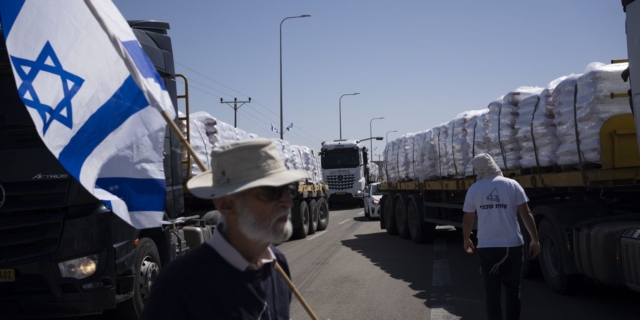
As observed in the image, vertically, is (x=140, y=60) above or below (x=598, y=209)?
above

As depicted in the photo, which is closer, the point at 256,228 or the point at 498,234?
the point at 256,228

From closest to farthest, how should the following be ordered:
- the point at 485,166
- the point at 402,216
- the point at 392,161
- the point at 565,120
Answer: the point at 485,166 → the point at 565,120 → the point at 402,216 → the point at 392,161

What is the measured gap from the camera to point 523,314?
7.60m

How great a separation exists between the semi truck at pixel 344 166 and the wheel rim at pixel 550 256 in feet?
86.6

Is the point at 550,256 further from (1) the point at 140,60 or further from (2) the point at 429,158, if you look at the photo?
→ (2) the point at 429,158

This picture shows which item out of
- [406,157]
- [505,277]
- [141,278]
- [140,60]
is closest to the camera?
[140,60]

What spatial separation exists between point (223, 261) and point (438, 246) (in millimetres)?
13453

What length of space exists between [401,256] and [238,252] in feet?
37.4

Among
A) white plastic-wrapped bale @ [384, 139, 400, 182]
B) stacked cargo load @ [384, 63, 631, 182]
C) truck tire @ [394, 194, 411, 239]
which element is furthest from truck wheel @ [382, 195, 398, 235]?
stacked cargo load @ [384, 63, 631, 182]

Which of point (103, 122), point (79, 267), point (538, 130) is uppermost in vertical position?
point (538, 130)

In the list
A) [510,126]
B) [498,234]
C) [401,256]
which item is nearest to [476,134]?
[510,126]

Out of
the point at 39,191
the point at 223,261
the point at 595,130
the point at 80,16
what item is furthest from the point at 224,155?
the point at 595,130

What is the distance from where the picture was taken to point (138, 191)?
364 centimetres

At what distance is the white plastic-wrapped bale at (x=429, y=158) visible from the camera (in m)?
15.5
